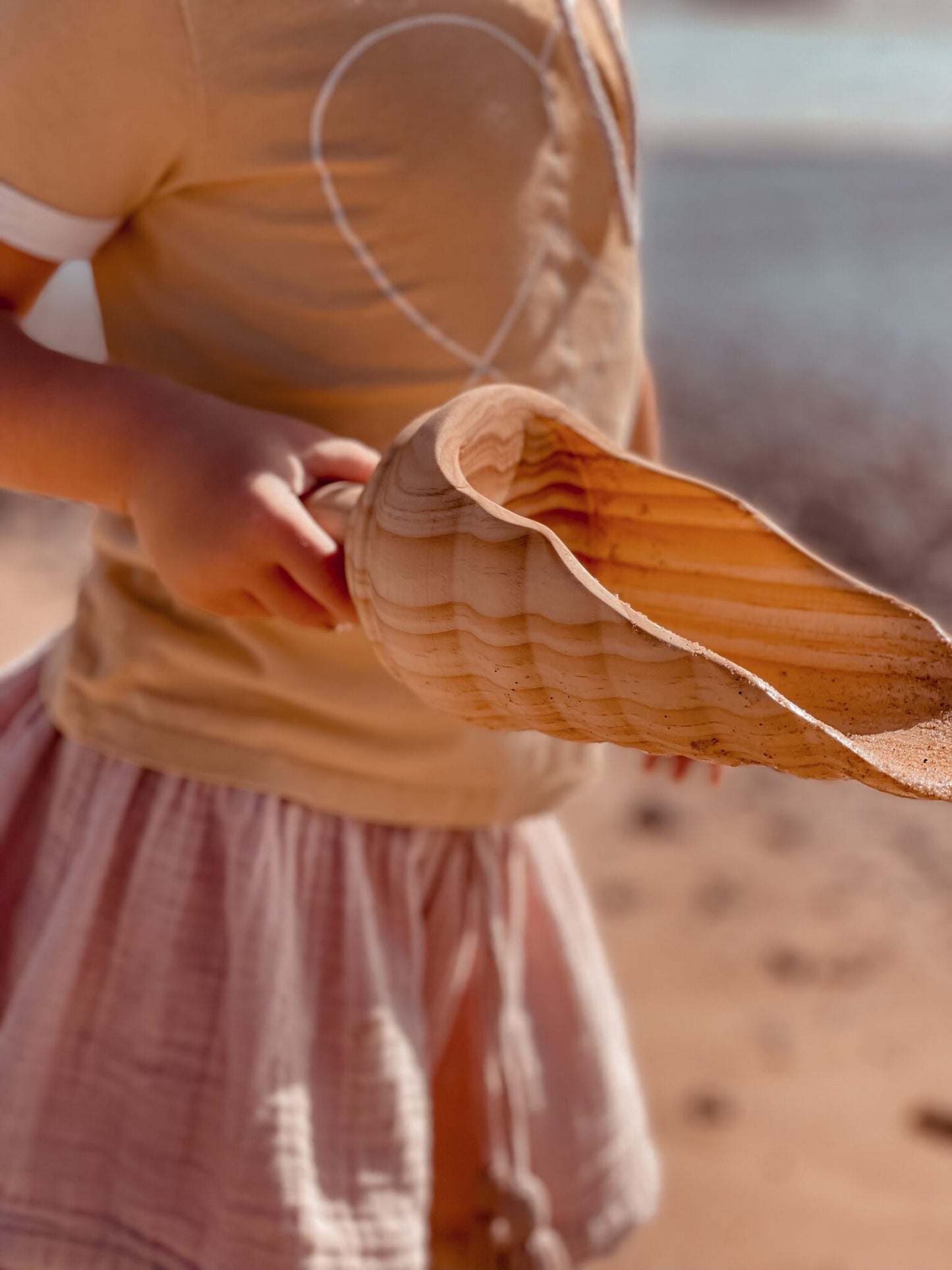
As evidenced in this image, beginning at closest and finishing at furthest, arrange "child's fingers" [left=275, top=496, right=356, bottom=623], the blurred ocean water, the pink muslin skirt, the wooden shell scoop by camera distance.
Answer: the wooden shell scoop → "child's fingers" [left=275, top=496, right=356, bottom=623] → the pink muslin skirt → the blurred ocean water

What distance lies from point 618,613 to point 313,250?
1.06ft

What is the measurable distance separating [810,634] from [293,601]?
211 mm

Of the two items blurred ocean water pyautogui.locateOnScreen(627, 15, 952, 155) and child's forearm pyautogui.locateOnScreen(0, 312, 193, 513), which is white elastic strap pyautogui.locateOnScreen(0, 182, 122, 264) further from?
blurred ocean water pyautogui.locateOnScreen(627, 15, 952, 155)

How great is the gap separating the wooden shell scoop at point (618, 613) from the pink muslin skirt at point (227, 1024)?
232mm

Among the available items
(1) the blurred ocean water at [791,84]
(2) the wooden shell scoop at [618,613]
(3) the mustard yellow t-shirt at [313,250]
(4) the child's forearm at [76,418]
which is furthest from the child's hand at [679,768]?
(1) the blurred ocean water at [791,84]

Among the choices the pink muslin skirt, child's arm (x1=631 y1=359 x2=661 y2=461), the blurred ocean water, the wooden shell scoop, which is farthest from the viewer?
the blurred ocean water

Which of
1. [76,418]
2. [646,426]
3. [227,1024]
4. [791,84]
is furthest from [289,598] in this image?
[791,84]

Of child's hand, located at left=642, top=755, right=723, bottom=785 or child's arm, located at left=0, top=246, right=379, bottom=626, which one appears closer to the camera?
child's arm, located at left=0, top=246, right=379, bottom=626

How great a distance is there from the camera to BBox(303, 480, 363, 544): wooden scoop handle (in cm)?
58

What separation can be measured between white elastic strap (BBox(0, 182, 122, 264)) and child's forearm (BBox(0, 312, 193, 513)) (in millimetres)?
43

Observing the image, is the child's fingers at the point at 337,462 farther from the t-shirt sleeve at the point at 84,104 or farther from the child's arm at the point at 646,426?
the child's arm at the point at 646,426

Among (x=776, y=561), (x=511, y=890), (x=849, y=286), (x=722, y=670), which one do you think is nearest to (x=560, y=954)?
(x=511, y=890)

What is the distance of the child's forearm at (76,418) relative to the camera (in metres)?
0.64

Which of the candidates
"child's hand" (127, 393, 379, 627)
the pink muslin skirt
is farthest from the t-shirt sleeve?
the pink muslin skirt
